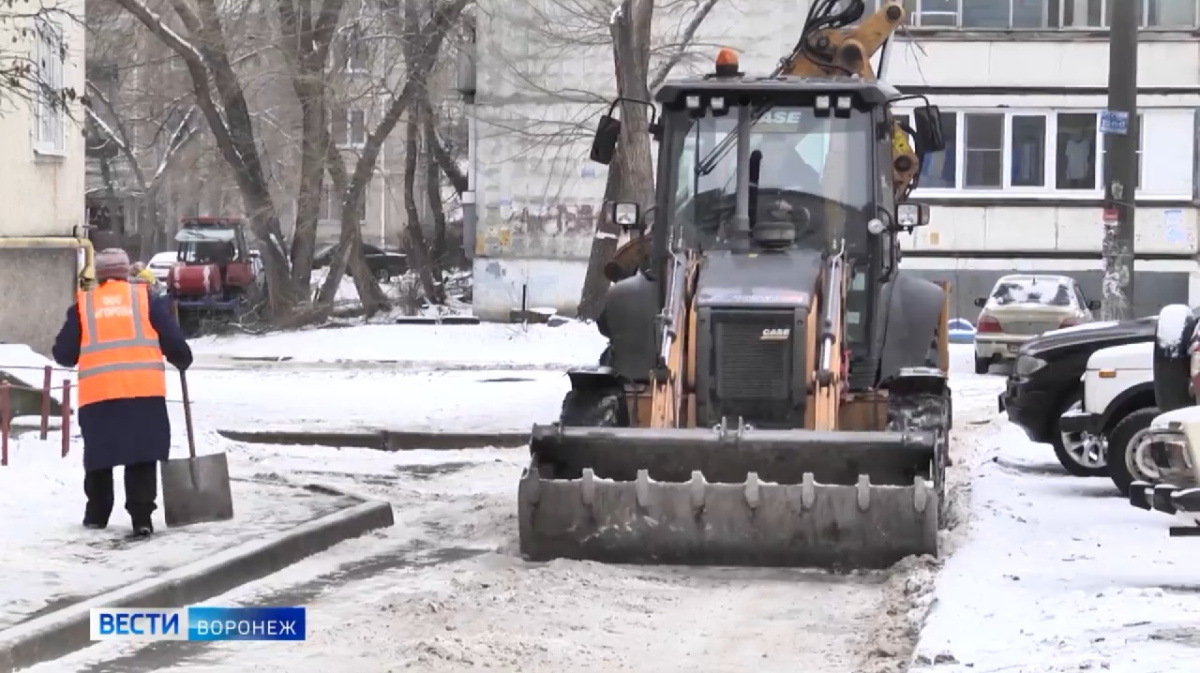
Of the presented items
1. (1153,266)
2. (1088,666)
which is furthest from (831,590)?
(1153,266)

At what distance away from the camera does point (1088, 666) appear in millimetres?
7258

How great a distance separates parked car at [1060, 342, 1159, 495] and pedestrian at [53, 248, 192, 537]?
6665mm

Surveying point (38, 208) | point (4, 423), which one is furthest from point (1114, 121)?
point (4, 423)

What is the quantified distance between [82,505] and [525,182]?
28236mm

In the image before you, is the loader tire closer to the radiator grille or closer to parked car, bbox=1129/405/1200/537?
the radiator grille

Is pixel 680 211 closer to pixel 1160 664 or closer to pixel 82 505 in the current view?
pixel 82 505

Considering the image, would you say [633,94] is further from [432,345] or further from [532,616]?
[532,616]

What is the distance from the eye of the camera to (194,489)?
1167 centimetres

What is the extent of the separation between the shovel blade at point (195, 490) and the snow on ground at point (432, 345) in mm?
16469

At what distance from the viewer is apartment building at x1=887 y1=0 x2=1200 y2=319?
3816 cm

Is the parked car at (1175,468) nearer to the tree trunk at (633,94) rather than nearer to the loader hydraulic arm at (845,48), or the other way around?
the loader hydraulic arm at (845,48)

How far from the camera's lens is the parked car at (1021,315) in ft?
88.6

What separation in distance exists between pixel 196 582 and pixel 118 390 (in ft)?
6.42

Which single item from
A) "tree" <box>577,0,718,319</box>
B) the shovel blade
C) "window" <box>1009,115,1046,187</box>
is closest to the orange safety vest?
the shovel blade
